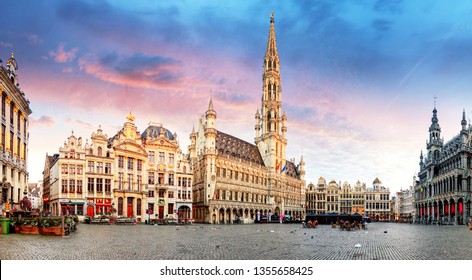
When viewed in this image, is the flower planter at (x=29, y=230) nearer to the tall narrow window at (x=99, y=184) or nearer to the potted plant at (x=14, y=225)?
the potted plant at (x=14, y=225)

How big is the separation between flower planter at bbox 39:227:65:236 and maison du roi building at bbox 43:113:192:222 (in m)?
26.3

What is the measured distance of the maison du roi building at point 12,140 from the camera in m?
29.5

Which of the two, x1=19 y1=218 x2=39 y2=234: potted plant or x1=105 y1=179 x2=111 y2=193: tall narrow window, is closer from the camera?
x1=19 y1=218 x2=39 y2=234: potted plant

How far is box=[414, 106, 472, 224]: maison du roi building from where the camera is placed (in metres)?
67.7

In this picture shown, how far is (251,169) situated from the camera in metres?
80.4

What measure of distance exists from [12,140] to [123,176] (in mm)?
22643

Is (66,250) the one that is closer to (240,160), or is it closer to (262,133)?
(240,160)

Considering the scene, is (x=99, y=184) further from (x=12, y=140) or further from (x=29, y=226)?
(x=29, y=226)

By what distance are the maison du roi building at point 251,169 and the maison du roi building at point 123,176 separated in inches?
269

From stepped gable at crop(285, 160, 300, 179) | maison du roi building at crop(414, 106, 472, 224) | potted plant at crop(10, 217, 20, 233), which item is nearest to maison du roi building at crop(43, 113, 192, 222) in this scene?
potted plant at crop(10, 217, 20, 233)

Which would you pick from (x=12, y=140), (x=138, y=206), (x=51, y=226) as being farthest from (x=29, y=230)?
(x=138, y=206)

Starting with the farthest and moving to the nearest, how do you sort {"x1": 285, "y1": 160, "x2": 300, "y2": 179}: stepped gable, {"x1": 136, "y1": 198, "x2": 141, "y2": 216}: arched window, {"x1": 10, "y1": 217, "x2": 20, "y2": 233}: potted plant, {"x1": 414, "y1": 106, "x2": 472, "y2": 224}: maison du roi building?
{"x1": 285, "y1": 160, "x2": 300, "y2": 179}: stepped gable < {"x1": 414, "y1": 106, "x2": 472, "y2": 224}: maison du roi building < {"x1": 136, "y1": 198, "x2": 141, "y2": 216}: arched window < {"x1": 10, "y1": 217, "x2": 20, "y2": 233}: potted plant

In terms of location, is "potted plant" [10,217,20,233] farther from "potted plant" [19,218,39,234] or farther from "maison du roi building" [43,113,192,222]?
"maison du roi building" [43,113,192,222]
